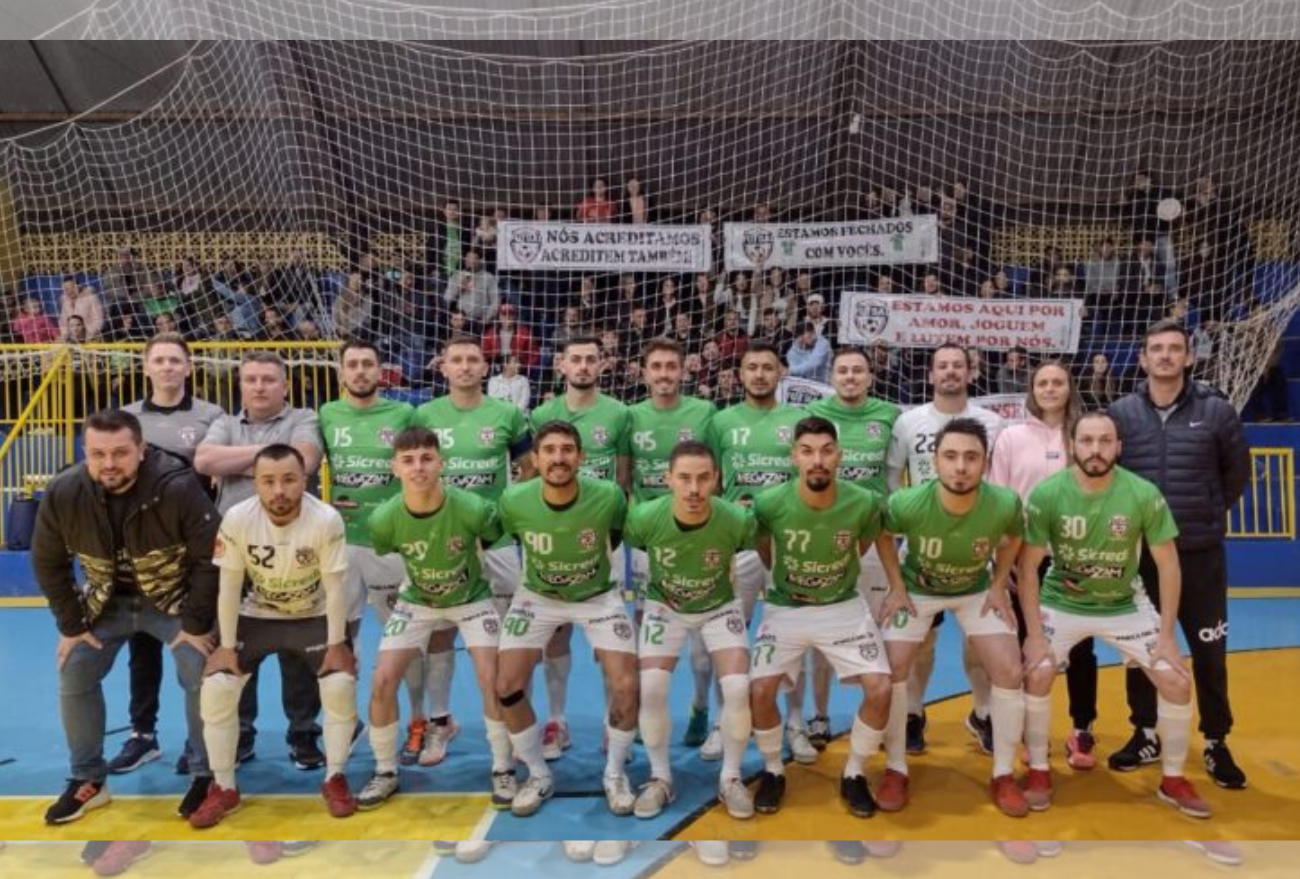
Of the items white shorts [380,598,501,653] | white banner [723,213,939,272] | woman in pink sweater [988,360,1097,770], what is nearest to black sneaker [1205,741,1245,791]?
woman in pink sweater [988,360,1097,770]

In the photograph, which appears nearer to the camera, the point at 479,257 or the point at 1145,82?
the point at 479,257

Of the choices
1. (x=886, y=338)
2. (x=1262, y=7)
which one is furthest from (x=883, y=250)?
(x=1262, y=7)

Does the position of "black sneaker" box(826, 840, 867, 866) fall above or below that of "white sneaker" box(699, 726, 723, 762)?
above

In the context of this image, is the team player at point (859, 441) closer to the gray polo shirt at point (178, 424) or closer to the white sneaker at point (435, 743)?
the white sneaker at point (435, 743)

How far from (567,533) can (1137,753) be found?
258 centimetres

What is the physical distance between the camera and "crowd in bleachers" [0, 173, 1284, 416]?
909 cm

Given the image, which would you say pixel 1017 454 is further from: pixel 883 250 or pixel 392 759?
pixel 883 250

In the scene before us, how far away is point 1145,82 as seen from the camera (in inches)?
432

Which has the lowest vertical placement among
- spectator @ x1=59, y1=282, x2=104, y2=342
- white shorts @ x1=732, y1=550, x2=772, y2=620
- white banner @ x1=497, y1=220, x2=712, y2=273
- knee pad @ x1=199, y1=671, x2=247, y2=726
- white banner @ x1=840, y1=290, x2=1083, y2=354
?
knee pad @ x1=199, y1=671, x2=247, y2=726

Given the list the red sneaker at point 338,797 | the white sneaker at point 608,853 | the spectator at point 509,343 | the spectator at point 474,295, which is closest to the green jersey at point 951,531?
the white sneaker at point 608,853

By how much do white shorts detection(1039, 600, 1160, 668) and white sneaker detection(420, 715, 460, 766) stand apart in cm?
260

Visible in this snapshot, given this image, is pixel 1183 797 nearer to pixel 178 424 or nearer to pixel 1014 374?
pixel 178 424

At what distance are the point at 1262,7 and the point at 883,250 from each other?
11.5 ft

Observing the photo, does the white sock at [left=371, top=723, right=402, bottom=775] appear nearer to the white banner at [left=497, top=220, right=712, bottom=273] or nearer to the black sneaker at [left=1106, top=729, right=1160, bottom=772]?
the black sneaker at [left=1106, top=729, right=1160, bottom=772]
